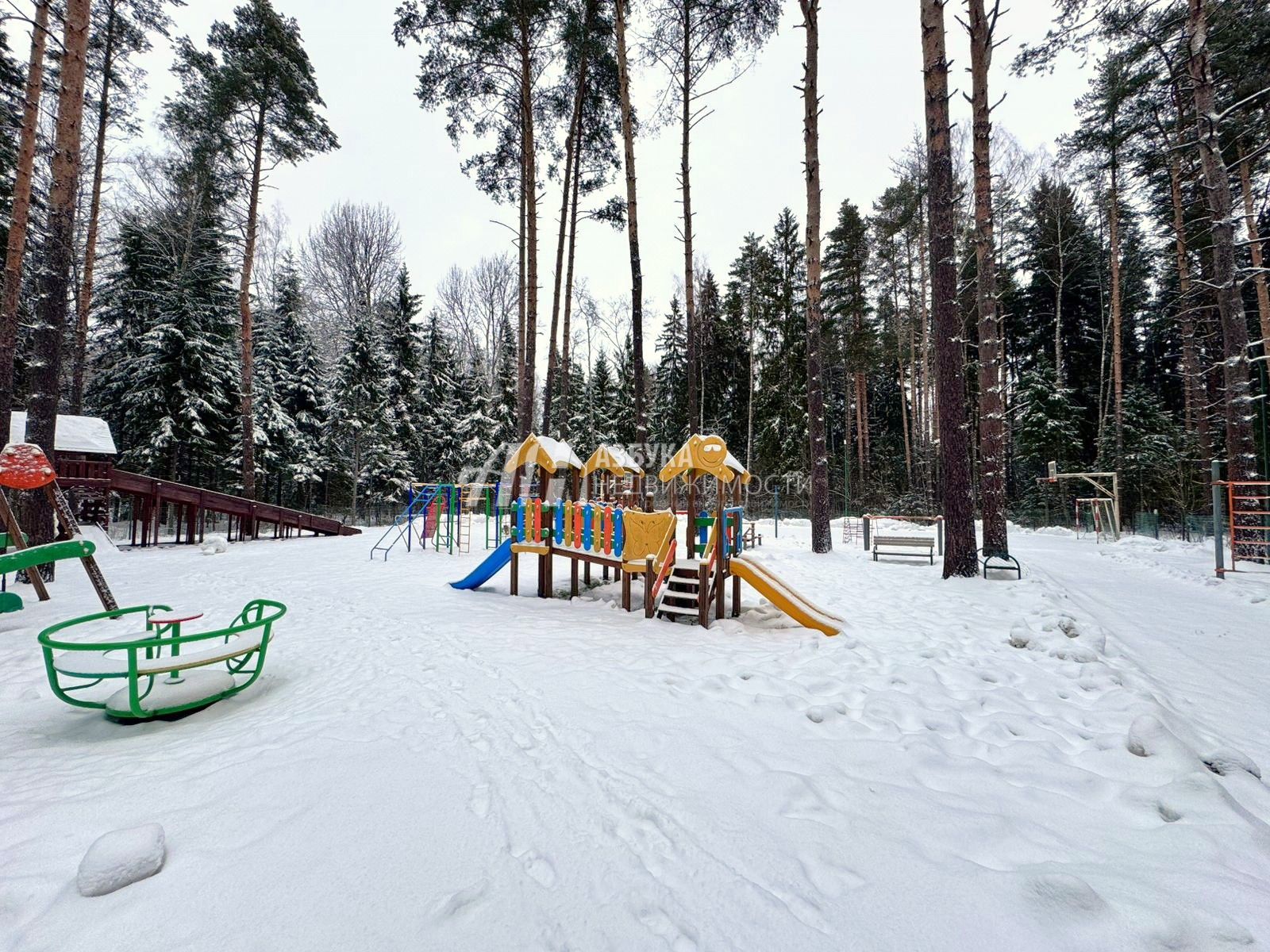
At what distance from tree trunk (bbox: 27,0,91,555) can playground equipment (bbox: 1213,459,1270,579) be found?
56.5 feet

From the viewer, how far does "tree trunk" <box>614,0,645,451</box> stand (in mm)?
11375

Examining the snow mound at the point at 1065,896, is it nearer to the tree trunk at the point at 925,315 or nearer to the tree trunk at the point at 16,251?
the tree trunk at the point at 16,251

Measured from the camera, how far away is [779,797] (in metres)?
2.32

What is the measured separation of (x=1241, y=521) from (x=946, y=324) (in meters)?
A: 8.79

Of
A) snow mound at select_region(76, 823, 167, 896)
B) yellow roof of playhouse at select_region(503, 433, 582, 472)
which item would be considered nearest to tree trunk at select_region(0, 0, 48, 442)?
yellow roof of playhouse at select_region(503, 433, 582, 472)

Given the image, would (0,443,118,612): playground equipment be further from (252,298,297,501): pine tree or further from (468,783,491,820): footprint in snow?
(252,298,297,501): pine tree

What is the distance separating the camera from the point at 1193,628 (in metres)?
5.13

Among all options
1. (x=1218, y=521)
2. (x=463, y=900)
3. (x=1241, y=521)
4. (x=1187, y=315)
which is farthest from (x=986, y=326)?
(x=1187, y=315)

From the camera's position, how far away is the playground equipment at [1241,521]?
301 inches

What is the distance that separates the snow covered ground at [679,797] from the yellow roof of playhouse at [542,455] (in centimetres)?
322

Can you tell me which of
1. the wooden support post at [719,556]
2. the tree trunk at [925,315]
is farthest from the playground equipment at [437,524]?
the tree trunk at [925,315]

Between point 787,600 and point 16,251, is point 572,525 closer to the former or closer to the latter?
point 787,600

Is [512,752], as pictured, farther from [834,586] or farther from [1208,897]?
[834,586]

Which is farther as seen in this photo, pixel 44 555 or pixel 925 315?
pixel 925 315
